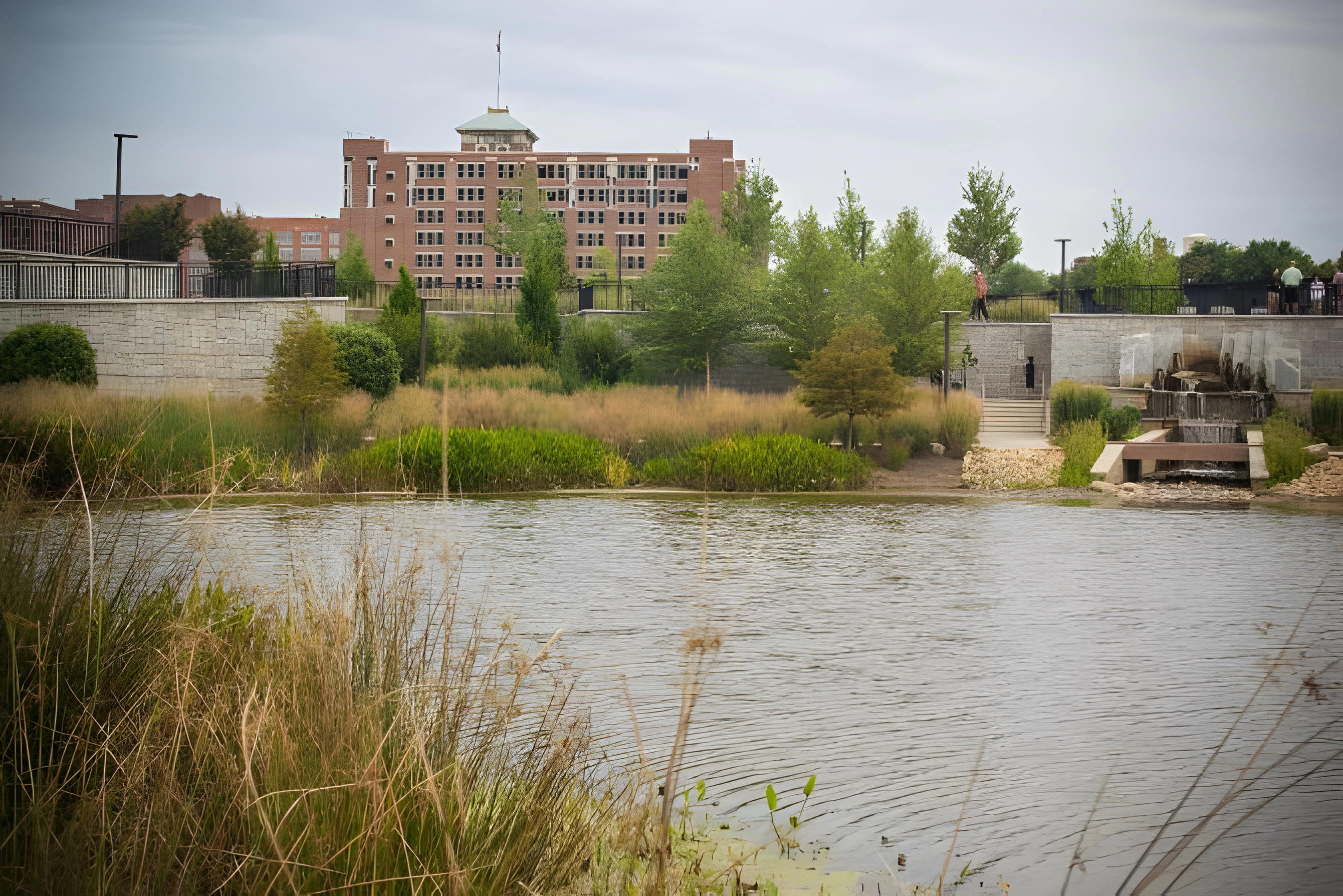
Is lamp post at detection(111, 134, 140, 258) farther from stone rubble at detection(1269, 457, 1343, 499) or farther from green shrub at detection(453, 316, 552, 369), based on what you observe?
stone rubble at detection(1269, 457, 1343, 499)

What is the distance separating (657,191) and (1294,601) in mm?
96309

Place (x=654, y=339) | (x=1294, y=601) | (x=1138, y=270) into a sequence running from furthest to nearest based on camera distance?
(x=1138, y=270), (x=654, y=339), (x=1294, y=601)

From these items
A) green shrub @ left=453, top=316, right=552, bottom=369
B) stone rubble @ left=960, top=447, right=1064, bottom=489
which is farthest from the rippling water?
green shrub @ left=453, top=316, right=552, bottom=369

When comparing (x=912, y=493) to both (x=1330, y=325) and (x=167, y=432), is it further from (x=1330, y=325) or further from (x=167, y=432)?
(x=1330, y=325)

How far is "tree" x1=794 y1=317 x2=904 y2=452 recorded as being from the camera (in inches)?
882

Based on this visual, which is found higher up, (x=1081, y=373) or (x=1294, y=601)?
(x=1081, y=373)

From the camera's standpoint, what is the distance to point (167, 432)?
19.6 metres

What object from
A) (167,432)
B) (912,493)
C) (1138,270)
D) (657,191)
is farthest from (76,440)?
(657,191)

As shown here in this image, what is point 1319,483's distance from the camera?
803 inches

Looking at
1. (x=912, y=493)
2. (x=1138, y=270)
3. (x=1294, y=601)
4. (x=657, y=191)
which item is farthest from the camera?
(x=657, y=191)

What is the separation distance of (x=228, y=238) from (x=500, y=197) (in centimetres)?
4269

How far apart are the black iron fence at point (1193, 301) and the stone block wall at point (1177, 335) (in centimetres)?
154

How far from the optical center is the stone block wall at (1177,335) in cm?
3297

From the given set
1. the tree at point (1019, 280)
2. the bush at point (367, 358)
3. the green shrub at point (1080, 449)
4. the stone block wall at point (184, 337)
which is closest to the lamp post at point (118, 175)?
the stone block wall at point (184, 337)
